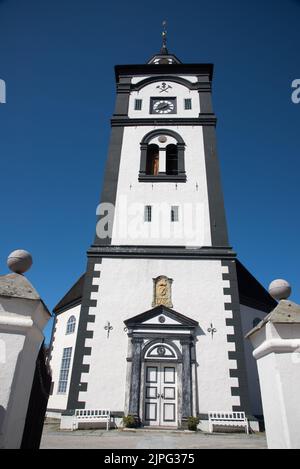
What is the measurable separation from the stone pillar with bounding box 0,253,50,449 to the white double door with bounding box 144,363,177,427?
8.95 meters

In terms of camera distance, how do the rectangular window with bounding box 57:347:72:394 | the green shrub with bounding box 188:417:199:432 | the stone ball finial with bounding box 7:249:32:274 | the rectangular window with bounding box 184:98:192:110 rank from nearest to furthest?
the stone ball finial with bounding box 7:249:32:274 < the green shrub with bounding box 188:417:199:432 < the rectangular window with bounding box 57:347:72:394 < the rectangular window with bounding box 184:98:192:110

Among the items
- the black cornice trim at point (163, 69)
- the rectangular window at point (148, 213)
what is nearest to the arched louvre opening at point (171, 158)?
the rectangular window at point (148, 213)

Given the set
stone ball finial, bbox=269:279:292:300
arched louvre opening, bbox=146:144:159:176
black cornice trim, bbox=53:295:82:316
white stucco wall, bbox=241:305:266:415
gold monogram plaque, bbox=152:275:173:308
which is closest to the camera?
stone ball finial, bbox=269:279:292:300

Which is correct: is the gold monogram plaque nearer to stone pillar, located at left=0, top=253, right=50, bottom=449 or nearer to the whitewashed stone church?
the whitewashed stone church

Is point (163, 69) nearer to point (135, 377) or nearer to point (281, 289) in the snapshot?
point (135, 377)

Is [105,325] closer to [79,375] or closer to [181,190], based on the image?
[79,375]

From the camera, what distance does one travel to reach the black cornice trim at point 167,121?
724 inches

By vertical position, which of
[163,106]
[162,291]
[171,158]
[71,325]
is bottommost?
[71,325]

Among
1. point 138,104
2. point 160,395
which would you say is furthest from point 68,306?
point 138,104

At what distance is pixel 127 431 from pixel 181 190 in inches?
423

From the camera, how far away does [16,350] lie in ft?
10.9

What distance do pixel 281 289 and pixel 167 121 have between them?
1620 centimetres

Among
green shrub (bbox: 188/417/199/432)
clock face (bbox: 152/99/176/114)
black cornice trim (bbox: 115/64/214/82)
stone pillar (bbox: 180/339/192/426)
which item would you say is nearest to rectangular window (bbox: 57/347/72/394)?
stone pillar (bbox: 180/339/192/426)

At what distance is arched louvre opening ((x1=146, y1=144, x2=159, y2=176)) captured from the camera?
17.4m
